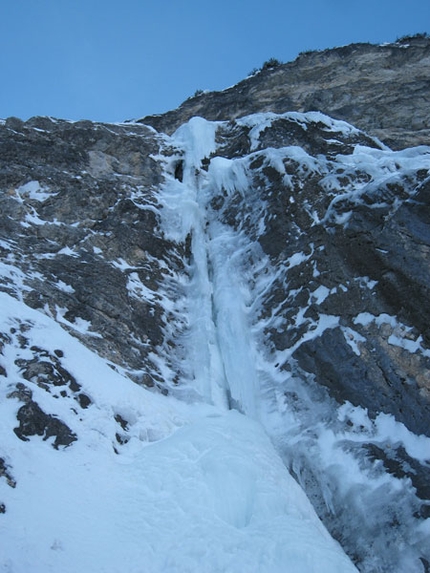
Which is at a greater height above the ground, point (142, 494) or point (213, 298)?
point (213, 298)

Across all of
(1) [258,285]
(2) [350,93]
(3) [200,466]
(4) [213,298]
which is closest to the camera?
(3) [200,466]

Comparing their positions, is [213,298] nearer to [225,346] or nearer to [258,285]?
[258,285]

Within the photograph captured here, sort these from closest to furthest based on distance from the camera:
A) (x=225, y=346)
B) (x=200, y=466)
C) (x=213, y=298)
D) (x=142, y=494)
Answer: (x=142, y=494)
(x=200, y=466)
(x=225, y=346)
(x=213, y=298)

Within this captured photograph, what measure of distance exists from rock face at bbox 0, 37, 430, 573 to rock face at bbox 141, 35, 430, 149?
3.05m

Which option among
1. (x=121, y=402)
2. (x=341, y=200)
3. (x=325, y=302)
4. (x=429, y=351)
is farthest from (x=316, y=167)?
(x=121, y=402)

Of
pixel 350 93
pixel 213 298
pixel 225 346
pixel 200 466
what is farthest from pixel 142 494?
pixel 350 93

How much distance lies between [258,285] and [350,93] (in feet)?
39.5

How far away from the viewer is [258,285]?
9805 millimetres

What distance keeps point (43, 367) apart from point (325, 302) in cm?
430

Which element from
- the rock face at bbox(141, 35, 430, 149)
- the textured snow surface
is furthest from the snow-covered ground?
the rock face at bbox(141, 35, 430, 149)

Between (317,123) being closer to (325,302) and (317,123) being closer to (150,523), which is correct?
(325,302)

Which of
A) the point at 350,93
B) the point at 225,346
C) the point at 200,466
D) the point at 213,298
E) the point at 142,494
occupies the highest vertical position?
the point at 350,93

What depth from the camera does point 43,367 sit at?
A: 6387mm

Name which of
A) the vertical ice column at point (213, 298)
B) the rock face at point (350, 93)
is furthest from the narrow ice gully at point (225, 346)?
the rock face at point (350, 93)
